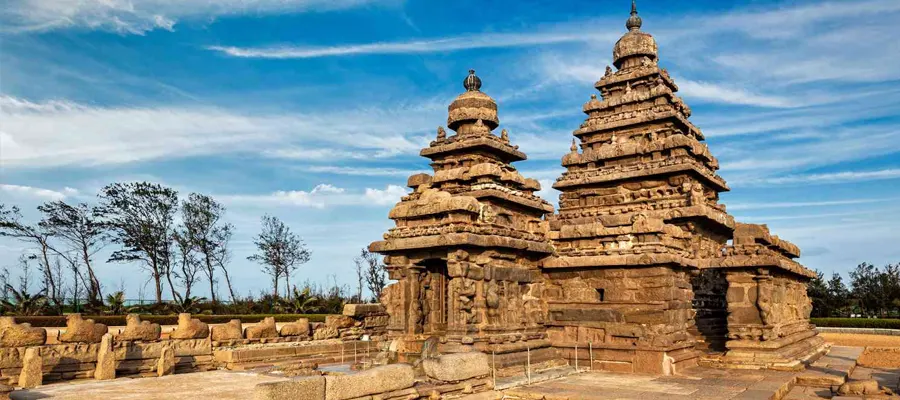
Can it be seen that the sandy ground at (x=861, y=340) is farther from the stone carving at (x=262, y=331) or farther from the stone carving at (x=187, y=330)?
the stone carving at (x=187, y=330)

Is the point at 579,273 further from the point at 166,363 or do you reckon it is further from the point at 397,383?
the point at 166,363

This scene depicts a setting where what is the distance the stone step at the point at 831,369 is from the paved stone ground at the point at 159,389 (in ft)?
33.1

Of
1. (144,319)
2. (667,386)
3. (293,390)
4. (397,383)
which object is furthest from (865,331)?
(144,319)

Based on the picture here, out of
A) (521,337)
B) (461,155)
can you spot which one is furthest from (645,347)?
(461,155)

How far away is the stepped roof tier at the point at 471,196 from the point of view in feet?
42.5

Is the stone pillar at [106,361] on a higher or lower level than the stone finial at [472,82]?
lower

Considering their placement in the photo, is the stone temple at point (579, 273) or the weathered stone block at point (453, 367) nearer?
the weathered stone block at point (453, 367)

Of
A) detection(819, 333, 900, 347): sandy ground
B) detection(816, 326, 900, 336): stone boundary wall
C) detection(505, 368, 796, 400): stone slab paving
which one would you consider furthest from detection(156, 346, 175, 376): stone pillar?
detection(816, 326, 900, 336): stone boundary wall

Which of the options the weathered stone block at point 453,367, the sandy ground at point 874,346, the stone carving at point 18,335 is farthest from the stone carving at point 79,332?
the sandy ground at point 874,346

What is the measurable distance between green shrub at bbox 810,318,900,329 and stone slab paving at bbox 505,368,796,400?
72.2 ft

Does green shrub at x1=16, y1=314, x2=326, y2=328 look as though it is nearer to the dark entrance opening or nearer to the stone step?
the dark entrance opening

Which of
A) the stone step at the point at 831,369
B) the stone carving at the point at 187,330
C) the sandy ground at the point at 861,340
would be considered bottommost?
the sandy ground at the point at 861,340

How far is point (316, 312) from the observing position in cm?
3647

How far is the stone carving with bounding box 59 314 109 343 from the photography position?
13.4 meters
